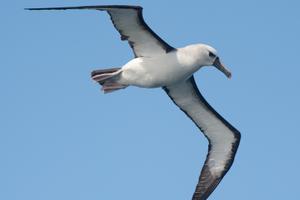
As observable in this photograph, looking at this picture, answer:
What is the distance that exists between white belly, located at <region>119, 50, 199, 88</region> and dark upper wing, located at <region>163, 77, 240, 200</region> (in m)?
2.14

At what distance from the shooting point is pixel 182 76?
16.0 meters

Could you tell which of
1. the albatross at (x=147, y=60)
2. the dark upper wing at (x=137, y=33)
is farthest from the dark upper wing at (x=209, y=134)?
the dark upper wing at (x=137, y=33)

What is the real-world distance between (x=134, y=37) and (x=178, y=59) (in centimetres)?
116

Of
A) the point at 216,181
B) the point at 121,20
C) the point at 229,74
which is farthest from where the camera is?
the point at 216,181

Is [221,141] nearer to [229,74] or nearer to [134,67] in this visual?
[229,74]

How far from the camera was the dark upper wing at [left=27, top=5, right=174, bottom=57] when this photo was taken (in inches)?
611

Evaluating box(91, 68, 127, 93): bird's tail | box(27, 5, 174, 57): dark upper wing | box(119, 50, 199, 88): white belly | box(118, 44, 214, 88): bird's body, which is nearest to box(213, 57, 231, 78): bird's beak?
box(118, 44, 214, 88): bird's body

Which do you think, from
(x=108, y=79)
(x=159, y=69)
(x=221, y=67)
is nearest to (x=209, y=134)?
(x=221, y=67)

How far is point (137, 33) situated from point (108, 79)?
1.23m

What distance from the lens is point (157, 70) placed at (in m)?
15.8

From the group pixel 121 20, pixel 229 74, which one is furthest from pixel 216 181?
pixel 121 20

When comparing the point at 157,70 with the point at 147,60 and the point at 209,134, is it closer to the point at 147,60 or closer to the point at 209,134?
the point at 147,60

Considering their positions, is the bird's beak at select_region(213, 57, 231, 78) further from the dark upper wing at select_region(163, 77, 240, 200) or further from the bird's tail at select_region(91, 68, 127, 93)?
the bird's tail at select_region(91, 68, 127, 93)

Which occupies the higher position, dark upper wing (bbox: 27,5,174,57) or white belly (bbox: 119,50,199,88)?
dark upper wing (bbox: 27,5,174,57)
